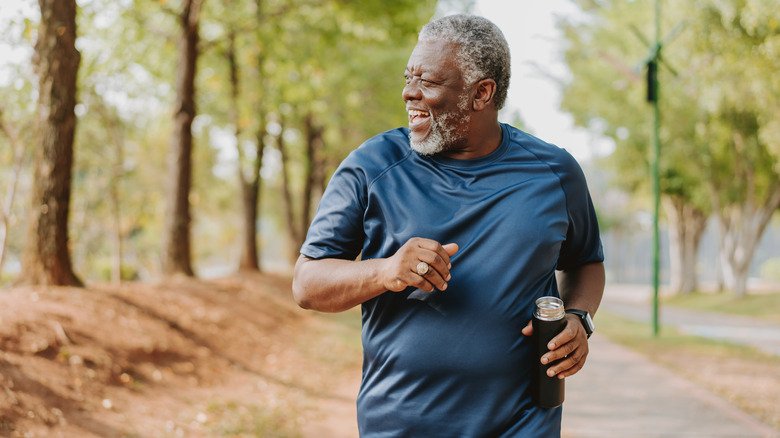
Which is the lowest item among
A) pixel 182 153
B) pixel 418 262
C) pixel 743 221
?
pixel 743 221

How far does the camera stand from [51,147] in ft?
27.8

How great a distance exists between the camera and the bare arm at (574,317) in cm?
225

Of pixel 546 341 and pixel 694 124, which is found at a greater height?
pixel 694 124

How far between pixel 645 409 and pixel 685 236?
31.0 meters

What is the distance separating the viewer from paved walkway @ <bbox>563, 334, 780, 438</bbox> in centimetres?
726

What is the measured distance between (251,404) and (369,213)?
229 inches

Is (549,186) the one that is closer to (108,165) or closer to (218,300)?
(218,300)

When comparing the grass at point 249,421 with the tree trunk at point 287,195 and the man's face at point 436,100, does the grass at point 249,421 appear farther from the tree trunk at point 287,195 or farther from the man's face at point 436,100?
the tree trunk at point 287,195

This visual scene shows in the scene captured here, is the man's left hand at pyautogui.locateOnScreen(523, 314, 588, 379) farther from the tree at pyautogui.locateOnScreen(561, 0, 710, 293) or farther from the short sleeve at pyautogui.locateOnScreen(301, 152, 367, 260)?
the tree at pyautogui.locateOnScreen(561, 0, 710, 293)

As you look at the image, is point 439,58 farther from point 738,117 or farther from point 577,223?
point 738,117

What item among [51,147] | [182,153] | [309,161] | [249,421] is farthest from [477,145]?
[309,161]

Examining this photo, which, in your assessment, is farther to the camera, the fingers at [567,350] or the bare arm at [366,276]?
the fingers at [567,350]

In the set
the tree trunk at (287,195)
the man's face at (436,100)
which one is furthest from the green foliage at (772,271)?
the man's face at (436,100)

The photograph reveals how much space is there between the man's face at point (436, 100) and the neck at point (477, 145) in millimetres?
22
